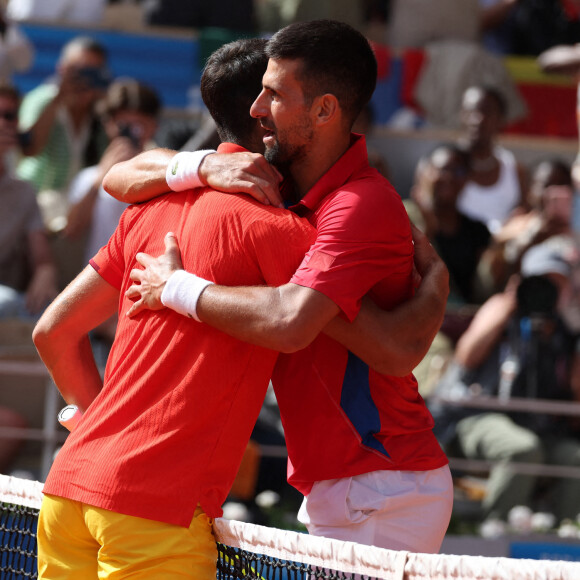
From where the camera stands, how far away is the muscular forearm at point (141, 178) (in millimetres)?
2850

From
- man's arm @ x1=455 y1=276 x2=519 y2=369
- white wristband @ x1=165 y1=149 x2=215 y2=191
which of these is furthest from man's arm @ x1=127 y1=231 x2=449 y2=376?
man's arm @ x1=455 y1=276 x2=519 y2=369

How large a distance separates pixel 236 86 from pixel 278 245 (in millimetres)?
578

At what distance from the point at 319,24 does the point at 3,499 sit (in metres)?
1.61

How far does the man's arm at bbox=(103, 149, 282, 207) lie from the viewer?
8.72 ft

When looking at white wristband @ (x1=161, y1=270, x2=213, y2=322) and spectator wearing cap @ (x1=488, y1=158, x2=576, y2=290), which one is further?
spectator wearing cap @ (x1=488, y1=158, x2=576, y2=290)

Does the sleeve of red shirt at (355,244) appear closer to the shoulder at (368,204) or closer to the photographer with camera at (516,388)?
the shoulder at (368,204)

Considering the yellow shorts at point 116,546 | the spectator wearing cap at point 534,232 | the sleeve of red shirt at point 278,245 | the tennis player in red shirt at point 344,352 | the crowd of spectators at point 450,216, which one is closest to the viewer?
the yellow shorts at point 116,546

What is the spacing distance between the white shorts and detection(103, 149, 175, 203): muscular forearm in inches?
34.8

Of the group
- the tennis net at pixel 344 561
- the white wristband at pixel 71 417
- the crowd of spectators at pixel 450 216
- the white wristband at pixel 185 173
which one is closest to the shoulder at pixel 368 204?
the white wristband at pixel 185 173

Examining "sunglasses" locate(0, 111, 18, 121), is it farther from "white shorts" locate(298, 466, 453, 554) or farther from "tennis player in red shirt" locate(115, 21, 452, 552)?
"white shorts" locate(298, 466, 453, 554)

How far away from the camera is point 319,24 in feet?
9.09

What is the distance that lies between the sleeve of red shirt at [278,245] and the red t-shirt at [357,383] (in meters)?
0.05

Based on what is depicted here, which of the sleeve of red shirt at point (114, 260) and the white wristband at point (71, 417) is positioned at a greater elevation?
the sleeve of red shirt at point (114, 260)

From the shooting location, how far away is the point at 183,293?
254 centimetres
